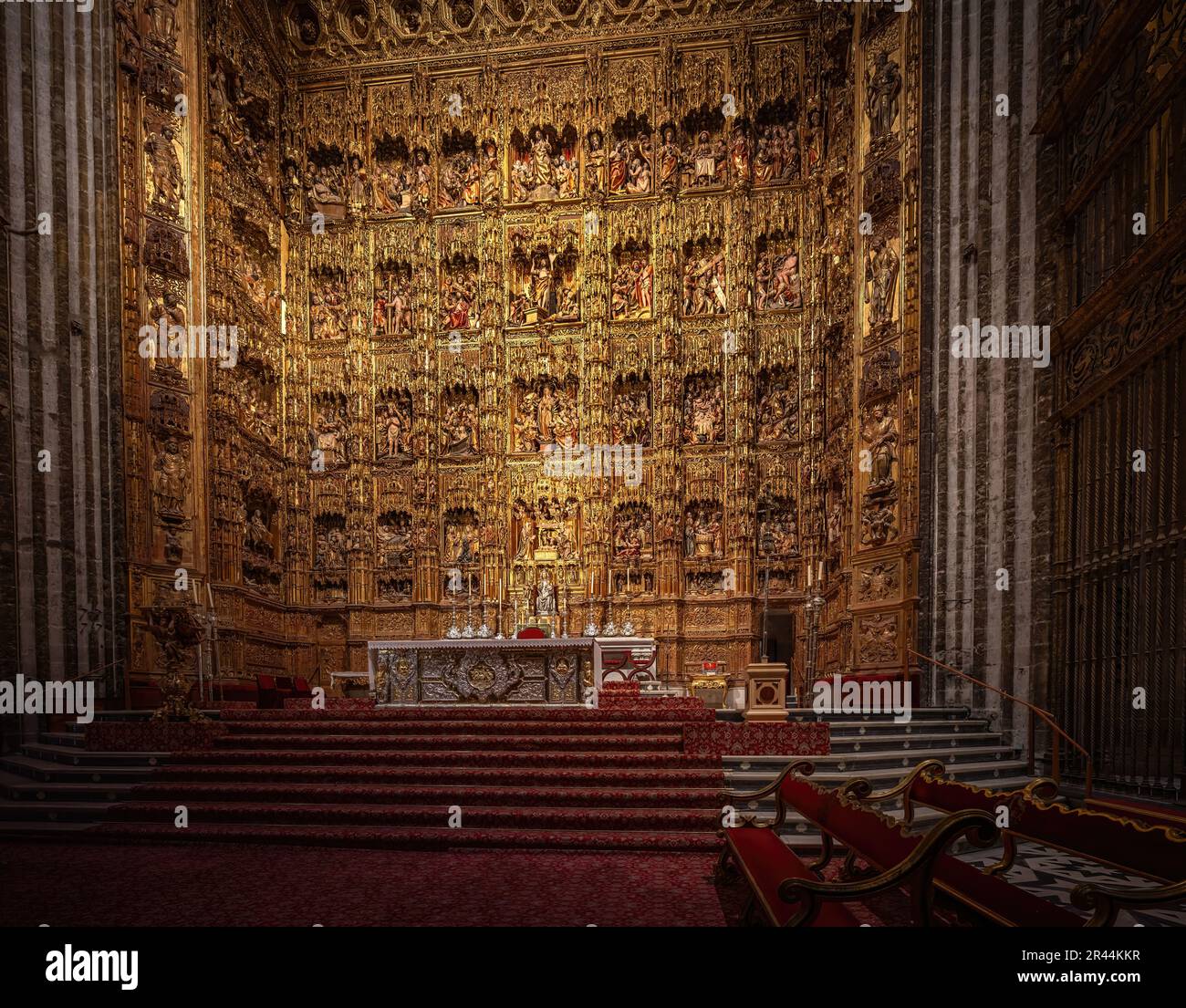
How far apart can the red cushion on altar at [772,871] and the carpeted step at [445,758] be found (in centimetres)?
316

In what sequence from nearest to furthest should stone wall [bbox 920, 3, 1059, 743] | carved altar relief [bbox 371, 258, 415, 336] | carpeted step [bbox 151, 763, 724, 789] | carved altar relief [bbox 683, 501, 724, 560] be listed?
Result: 1. carpeted step [bbox 151, 763, 724, 789]
2. stone wall [bbox 920, 3, 1059, 743]
3. carved altar relief [bbox 683, 501, 724, 560]
4. carved altar relief [bbox 371, 258, 415, 336]

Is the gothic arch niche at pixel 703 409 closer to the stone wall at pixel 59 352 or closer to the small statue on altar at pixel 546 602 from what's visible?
the small statue on altar at pixel 546 602

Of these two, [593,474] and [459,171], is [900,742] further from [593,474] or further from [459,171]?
[459,171]

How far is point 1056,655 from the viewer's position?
9.71m

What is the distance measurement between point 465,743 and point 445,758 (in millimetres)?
484

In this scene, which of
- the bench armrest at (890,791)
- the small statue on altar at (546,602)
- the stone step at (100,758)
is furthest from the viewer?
the small statue on altar at (546,602)

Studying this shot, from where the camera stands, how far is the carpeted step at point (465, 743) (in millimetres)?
9648

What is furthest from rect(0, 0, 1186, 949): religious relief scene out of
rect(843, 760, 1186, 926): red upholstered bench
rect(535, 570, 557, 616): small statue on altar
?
rect(535, 570, 557, 616): small statue on altar

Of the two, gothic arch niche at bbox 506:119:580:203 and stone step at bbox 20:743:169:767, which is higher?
gothic arch niche at bbox 506:119:580:203

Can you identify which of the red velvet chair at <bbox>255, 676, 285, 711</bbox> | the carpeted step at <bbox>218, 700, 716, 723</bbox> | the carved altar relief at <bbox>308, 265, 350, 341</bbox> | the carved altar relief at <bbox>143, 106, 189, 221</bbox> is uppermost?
the carved altar relief at <bbox>143, 106, 189, 221</bbox>

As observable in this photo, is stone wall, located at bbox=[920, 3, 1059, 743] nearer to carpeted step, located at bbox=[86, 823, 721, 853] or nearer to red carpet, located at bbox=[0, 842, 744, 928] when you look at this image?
carpeted step, located at bbox=[86, 823, 721, 853]

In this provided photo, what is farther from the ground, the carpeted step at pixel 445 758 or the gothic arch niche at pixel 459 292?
the gothic arch niche at pixel 459 292

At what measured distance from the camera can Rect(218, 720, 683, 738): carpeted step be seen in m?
10.2

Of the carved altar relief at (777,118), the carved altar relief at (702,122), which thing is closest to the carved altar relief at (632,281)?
the carved altar relief at (702,122)
